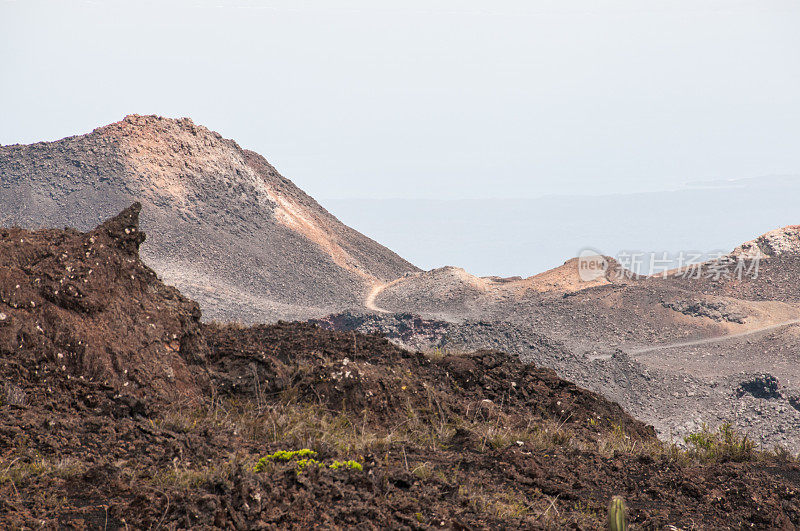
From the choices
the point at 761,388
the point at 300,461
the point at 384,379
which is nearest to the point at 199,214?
the point at 761,388

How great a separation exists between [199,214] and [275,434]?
29.6 metres

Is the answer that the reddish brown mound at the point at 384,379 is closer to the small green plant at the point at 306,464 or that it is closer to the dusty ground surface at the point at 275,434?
the dusty ground surface at the point at 275,434

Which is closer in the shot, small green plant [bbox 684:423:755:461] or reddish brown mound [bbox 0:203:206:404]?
reddish brown mound [bbox 0:203:206:404]

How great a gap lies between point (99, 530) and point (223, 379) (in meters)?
3.57

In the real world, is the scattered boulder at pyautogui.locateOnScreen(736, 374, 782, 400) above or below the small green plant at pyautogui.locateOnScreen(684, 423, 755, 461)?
below

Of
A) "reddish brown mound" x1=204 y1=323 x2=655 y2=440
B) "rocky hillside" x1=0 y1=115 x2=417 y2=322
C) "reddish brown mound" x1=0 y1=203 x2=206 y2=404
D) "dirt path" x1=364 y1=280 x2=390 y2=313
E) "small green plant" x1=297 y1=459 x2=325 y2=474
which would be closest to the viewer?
"small green plant" x1=297 y1=459 x2=325 y2=474

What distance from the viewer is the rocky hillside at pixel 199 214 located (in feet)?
94.7

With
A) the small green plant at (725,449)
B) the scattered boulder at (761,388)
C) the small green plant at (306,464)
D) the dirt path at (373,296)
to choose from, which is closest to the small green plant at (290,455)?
the small green plant at (306,464)

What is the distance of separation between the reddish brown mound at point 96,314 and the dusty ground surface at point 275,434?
19 mm

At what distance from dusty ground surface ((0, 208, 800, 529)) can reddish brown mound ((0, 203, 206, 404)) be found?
2cm

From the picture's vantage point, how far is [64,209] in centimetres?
3091

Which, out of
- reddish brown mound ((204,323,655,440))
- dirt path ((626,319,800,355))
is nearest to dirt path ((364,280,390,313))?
dirt path ((626,319,800,355))

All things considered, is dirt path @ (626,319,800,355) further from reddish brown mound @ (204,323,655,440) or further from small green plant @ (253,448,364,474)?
small green plant @ (253,448,364,474)

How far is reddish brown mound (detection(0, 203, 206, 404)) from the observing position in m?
5.67
